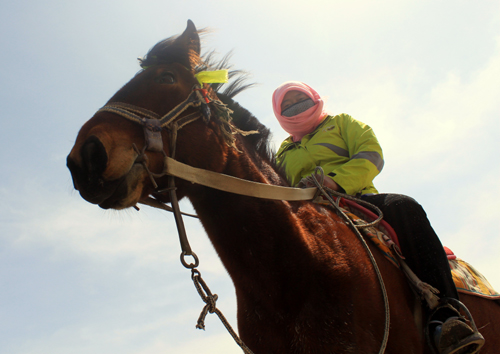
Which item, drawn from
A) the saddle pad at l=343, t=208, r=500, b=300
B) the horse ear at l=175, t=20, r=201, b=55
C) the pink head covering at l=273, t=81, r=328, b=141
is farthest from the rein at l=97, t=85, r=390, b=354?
the pink head covering at l=273, t=81, r=328, b=141

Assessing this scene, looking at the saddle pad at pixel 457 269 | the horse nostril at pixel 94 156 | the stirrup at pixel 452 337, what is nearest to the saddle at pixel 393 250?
the saddle pad at pixel 457 269

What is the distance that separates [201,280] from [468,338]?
1884 millimetres

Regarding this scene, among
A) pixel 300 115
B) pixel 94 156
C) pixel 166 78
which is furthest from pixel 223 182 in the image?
pixel 300 115

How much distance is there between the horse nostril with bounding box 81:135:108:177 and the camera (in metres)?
1.89

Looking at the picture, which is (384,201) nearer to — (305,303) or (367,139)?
(367,139)

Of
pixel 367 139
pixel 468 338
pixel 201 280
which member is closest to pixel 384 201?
pixel 367 139

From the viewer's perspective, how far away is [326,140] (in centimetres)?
377

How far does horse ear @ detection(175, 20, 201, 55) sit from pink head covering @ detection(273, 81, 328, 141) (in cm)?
155

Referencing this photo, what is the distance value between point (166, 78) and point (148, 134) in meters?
0.62

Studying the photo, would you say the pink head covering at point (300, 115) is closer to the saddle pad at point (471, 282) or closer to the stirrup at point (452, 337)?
the saddle pad at point (471, 282)

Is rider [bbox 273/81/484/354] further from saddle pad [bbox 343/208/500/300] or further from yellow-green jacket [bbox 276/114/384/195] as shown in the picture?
saddle pad [bbox 343/208/500/300]

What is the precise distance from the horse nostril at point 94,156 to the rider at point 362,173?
1728mm

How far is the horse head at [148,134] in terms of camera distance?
193 cm

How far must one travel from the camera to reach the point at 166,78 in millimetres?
2539
